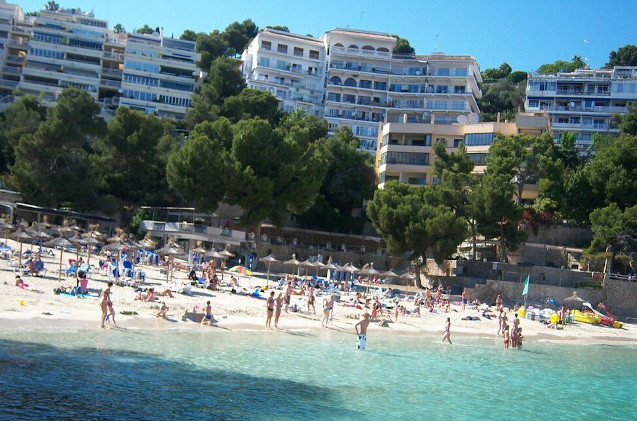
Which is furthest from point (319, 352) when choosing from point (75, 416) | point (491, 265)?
point (491, 265)

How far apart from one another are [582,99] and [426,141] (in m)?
26.2

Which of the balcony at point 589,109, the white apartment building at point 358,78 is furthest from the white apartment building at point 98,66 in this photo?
the balcony at point 589,109

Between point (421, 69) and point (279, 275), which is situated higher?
point (421, 69)

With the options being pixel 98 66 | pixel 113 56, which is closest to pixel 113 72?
pixel 98 66

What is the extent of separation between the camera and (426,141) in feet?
213

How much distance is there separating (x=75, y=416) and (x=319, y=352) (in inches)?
444

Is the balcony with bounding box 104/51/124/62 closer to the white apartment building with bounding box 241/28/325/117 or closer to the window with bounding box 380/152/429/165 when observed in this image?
the white apartment building with bounding box 241/28/325/117

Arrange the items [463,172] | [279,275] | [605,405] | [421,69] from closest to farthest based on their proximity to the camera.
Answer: [605,405] → [279,275] → [463,172] → [421,69]

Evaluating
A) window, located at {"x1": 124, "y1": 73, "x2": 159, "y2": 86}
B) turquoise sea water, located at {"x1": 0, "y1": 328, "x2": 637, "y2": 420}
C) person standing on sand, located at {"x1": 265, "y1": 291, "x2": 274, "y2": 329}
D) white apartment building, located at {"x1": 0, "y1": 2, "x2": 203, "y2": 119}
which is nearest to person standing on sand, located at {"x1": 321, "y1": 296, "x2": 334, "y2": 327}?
turquoise sea water, located at {"x1": 0, "y1": 328, "x2": 637, "y2": 420}

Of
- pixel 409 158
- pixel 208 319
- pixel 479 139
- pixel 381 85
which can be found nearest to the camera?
pixel 208 319

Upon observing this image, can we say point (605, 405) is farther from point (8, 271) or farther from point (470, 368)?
point (8, 271)

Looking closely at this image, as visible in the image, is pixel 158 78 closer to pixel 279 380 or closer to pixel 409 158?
pixel 409 158

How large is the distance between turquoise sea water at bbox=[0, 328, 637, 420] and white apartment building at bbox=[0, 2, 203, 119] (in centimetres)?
5539

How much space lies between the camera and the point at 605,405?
2131cm
